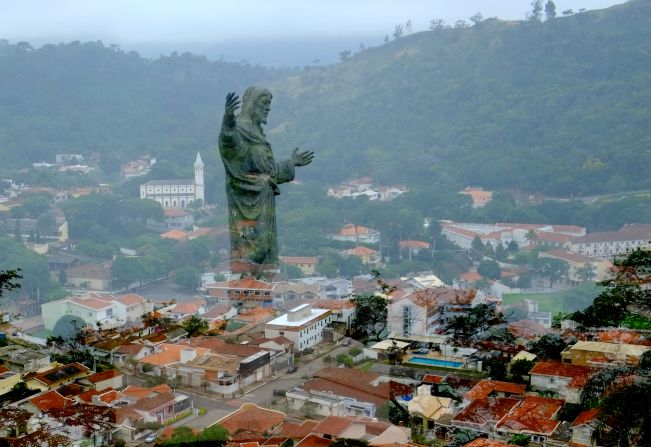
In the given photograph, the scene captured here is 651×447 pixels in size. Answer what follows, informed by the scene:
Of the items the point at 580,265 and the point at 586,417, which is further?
the point at 580,265

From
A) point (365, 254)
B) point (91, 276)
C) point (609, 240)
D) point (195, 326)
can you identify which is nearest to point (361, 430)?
point (195, 326)

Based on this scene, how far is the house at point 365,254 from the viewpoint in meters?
26.0

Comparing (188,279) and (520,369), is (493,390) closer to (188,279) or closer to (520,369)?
(520,369)

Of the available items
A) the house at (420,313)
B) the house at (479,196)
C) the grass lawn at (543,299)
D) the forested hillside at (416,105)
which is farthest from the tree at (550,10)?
the house at (420,313)

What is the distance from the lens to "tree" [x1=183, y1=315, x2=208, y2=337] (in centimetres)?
606

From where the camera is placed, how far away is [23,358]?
5.68 metres

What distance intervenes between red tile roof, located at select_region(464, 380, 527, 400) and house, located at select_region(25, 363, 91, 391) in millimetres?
2080

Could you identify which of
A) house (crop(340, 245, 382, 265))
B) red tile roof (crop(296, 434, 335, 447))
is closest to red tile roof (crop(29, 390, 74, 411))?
red tile roof (crop(296, 434, 335, 447))

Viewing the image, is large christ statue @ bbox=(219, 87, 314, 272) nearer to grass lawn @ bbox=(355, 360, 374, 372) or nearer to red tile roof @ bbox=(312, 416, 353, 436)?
grass lawn @ bbox=(355, 360, 374, 372)

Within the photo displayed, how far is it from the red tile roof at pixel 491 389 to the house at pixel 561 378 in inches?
3.6

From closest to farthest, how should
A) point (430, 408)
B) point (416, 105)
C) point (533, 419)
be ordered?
point (533, 419) → point (430, 408) → point (416, 105)

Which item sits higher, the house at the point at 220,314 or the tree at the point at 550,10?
the tree at the point at 550,10

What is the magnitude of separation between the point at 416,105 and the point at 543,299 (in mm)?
24009

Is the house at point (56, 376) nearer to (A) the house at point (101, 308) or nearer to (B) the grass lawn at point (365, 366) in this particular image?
(B) the grass lawn at point (365, 366)
